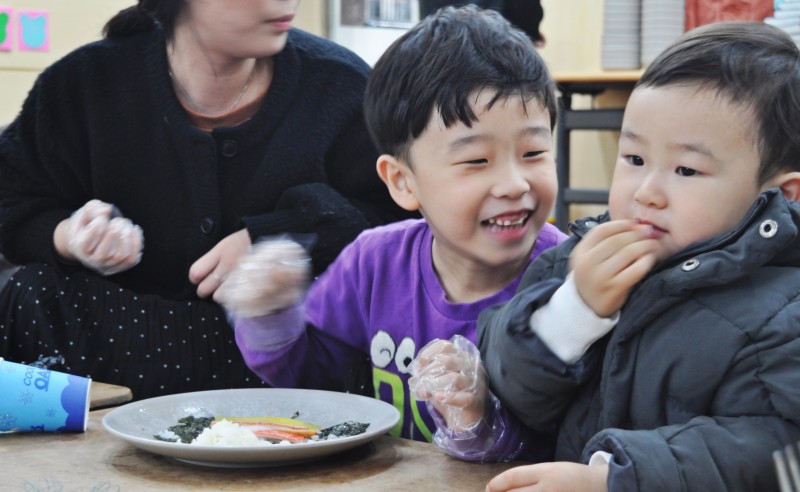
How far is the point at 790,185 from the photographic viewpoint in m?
1.02

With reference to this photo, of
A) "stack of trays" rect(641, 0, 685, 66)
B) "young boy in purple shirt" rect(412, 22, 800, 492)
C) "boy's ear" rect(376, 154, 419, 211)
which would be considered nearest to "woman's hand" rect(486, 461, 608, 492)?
"young boy in purple shirt" rect(412, 22, 800, 492)

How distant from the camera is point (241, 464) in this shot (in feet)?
3.51

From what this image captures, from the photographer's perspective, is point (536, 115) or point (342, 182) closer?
point (536, 115)

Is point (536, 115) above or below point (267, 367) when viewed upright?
above

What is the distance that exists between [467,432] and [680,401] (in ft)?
0.76

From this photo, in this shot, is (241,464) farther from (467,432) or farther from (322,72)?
(322,72)

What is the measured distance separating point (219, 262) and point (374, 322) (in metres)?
0.35

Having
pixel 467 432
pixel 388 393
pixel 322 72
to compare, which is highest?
pixel 322 72

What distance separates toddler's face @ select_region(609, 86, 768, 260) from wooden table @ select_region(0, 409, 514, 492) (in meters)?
0.30

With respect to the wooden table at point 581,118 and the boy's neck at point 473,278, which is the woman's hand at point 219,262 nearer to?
the boy's neck at point 473,278

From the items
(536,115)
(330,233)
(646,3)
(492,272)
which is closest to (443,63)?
(536,115)

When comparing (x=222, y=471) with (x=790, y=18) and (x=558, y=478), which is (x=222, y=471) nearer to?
(x=558, y=478)

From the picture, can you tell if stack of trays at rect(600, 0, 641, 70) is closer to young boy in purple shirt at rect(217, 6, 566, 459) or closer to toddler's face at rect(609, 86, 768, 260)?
young boy in purple shirt at rect(217, 6, 566, 459)

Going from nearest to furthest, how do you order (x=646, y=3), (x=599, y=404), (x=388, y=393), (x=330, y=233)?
(x=599, y=404)
(x=388, y=393)
(x=330, y=233)
(x=646, y=3)
